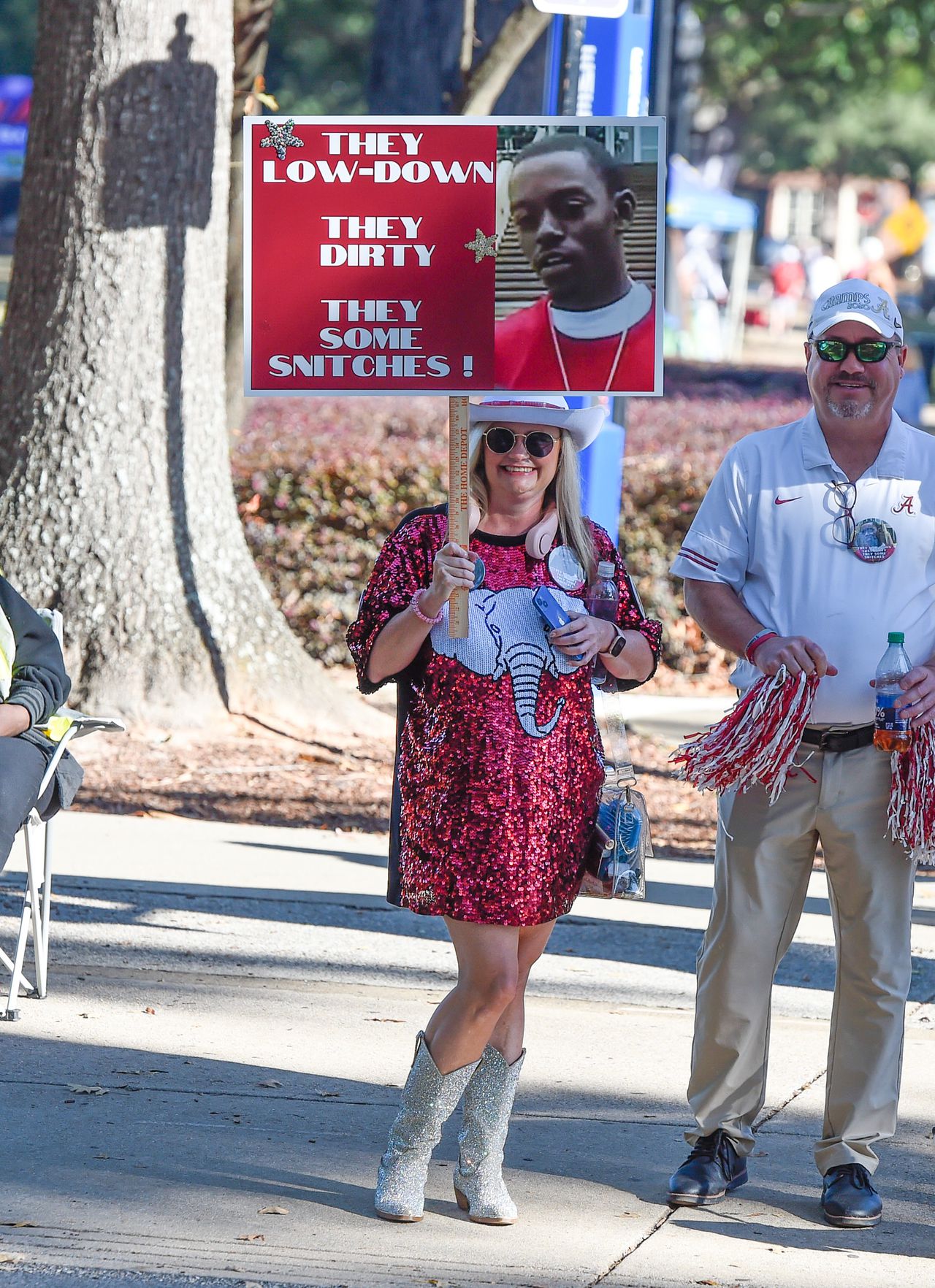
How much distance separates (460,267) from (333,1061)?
223 cm

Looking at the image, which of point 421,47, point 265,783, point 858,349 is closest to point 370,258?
point 858,349

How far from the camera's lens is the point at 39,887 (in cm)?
546

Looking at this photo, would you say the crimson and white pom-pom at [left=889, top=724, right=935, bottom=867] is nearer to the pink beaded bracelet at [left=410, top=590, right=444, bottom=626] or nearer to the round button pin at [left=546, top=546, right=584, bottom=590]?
the round button pin at [left=546, top=546, right=584, bottom=590]

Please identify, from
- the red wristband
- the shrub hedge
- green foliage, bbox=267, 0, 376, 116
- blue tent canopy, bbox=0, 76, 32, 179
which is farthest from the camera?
blue tent canopy, bbox=0, 76, 32, 179

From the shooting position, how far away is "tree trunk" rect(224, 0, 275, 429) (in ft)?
34.5

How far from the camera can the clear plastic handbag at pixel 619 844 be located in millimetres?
3990

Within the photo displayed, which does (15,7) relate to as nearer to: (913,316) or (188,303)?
(913,316)

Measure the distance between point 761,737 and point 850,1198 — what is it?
106 cm

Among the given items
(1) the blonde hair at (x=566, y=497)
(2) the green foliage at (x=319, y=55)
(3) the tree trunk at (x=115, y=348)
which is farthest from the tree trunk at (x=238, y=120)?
(2) the green foliage at (x=319, y=55)

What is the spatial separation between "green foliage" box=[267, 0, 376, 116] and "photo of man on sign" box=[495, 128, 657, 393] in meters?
30.9

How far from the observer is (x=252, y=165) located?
429 centimetres

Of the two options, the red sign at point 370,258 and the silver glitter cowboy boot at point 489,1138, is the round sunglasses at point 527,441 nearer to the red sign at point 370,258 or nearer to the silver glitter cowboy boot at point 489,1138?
the red sign at point 370,258

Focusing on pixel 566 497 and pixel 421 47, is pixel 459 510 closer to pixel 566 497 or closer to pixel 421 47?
pixel 566 497

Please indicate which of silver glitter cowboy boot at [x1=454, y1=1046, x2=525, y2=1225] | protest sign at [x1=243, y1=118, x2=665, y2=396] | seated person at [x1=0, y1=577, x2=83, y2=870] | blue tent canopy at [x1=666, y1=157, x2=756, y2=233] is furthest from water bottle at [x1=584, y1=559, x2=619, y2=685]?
blue tent canopy at [x1=666, y1=157, x2=756, y2=233]
